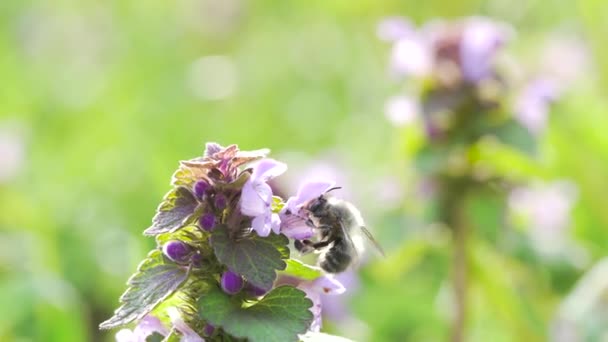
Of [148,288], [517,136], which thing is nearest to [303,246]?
[148,288]

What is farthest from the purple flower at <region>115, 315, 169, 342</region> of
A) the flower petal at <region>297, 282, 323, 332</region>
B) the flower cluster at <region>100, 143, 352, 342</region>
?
the flower petal at <region>297, 282, 323, 332</region>

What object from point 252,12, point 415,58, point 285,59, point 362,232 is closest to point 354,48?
point 285,59

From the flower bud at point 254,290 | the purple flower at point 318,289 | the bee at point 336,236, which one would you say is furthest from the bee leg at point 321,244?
the flower bud at point 254,290

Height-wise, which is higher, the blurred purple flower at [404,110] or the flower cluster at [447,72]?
the flower cluster at [447,72]

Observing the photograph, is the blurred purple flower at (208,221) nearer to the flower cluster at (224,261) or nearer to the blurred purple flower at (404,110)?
the flower cluster at (224,261)

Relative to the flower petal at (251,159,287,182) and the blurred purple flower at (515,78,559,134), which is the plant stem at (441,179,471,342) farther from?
the flower petal at (251,159,287,182)
